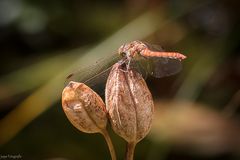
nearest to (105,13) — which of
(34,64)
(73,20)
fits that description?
(73,20)

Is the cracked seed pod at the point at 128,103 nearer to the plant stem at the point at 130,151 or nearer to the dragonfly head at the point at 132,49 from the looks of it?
the plant stem at the point at 130,151

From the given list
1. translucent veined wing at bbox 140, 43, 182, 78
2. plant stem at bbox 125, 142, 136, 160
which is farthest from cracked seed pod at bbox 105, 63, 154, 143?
translucent veined wing at bbox 140, 43, 182, 78

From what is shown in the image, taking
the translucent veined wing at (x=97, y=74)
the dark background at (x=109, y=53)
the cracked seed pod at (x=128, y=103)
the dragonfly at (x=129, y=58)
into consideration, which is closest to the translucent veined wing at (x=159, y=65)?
the dragonfly at (x=129, y=58)

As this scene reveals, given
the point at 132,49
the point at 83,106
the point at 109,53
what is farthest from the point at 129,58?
the point at 109,53

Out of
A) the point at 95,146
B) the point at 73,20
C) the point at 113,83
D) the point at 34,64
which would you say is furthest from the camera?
the point at 73,20

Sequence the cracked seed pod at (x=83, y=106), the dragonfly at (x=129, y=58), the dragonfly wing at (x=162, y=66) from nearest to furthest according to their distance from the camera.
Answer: the cracked seed pod at (x=83, y=106) < the dragonfly at (x=129, y=58) < the dragonfly wing at (x=162, y=66)

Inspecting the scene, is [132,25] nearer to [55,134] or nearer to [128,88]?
[55,134]
